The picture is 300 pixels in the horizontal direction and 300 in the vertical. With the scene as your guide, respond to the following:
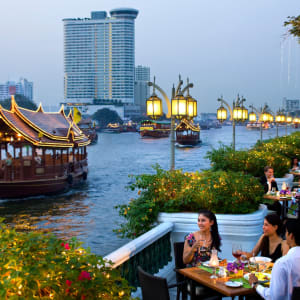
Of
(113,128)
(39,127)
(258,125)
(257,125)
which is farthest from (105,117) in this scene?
(39,127)

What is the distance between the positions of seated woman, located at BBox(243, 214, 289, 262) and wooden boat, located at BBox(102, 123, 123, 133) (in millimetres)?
172948

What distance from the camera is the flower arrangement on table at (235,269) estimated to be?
4780mm

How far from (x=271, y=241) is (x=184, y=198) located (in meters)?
1.84

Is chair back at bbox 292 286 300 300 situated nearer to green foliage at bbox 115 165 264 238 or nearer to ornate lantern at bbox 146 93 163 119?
green foliage at bbox 115 165 264 238

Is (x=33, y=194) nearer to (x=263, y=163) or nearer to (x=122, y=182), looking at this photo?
(x=122, y=182)

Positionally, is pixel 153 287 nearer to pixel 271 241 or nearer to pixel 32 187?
pixel 271 241

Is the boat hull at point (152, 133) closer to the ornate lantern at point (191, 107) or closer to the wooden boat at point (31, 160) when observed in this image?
the wooden boat at point (31, 160)

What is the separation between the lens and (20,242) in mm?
3289

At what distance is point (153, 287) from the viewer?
4094 mm

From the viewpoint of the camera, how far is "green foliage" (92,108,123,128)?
18562 cm

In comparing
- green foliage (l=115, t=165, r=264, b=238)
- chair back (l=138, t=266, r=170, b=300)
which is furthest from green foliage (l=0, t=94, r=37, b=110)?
chair back (l=138, t=266, r=170, b=300)

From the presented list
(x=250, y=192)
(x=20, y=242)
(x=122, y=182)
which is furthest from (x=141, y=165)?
(x=20, y=242)

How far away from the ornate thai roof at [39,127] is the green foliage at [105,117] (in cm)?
14841

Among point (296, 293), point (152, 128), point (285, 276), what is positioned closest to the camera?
point (296, 293)
